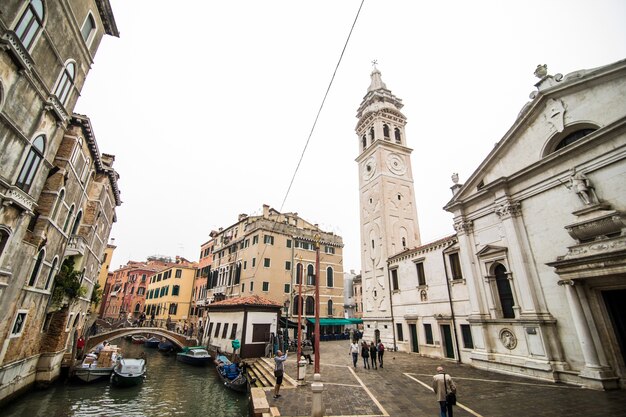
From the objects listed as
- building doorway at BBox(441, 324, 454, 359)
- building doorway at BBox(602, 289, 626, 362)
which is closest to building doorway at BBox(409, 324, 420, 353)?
building doorway at BBox(441, 324, 454, 359)

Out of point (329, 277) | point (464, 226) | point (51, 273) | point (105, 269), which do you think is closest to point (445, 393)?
point (464, 226)

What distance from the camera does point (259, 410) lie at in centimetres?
879

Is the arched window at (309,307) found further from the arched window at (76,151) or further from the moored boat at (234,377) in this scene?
the arched window at (76,151)

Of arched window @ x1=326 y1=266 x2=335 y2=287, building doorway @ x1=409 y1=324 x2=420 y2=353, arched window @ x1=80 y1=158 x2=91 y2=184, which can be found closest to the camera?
arched window @ x1=80 y1=158 x2=91 y2=184

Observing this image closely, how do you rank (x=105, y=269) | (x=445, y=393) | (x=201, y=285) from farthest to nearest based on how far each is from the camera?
(x=201, y=285) → (x=105, y=269) → (x=445, y=393)

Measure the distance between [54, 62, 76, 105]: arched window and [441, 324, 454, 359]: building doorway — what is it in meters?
23.8

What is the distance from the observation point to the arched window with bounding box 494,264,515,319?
47.4 feet

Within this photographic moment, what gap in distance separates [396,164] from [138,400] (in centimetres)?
2714

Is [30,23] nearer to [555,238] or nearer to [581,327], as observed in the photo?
[555,238]

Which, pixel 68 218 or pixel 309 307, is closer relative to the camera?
pixel 68 218

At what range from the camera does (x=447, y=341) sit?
724 inches

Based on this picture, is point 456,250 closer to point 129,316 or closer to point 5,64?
point 5,64

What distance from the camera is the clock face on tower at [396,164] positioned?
2925cm

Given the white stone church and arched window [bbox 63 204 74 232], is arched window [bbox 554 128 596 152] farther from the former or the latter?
arched window [bbox 63 204 74 232]
